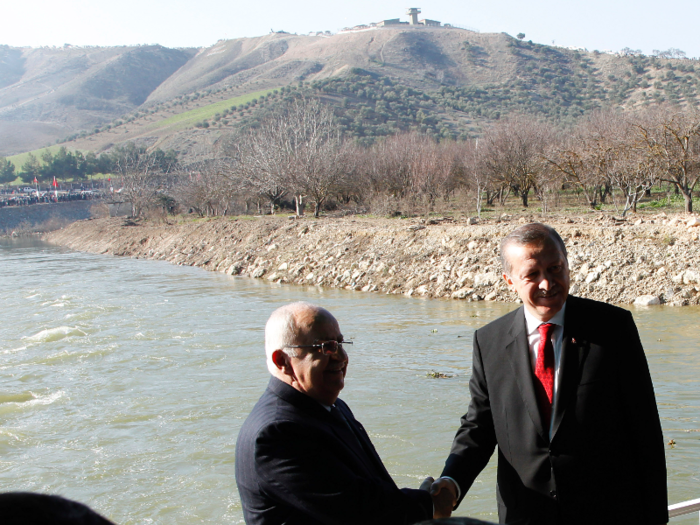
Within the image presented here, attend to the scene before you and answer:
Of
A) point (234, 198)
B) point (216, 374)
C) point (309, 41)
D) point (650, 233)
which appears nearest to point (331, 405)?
point (216, 374)

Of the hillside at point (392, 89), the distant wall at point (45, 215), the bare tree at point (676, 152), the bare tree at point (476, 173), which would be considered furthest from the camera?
the hillside at point (392, 89)

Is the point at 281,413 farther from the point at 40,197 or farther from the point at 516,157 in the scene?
the point at 40,197

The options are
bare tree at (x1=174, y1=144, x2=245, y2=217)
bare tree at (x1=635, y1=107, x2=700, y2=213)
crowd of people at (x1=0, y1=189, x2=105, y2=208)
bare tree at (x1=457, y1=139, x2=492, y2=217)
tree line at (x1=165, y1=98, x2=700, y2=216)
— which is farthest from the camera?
crowd of people at (x1=0, y1=189, x2=105, y2=208)

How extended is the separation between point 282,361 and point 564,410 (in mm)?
1216

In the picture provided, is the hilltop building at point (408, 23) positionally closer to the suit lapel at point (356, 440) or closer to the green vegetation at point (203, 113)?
the green vegetation at point (203, 113)

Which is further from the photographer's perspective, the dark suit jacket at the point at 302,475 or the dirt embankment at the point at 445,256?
the dirt embankment at the point at 445,256

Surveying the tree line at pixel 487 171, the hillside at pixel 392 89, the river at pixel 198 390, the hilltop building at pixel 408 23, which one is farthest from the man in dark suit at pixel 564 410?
the hilltop building at pixel 408 23

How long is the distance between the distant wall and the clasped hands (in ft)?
214

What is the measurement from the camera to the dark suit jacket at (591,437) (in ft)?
8.73

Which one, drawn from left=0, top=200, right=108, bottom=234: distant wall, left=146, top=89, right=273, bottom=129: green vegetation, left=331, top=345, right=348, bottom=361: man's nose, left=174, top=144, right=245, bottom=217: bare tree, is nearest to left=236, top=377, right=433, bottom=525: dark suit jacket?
left=331, top=345, right=348, bottom=361: man's nose

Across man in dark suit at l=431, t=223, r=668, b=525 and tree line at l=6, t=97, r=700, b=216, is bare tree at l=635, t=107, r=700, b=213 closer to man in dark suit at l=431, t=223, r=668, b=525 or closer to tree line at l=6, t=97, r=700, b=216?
tree line at l=6, t=97, r=700, b=216

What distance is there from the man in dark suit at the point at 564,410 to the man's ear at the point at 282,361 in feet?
2.94

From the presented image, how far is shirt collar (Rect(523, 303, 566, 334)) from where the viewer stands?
290 centimetres

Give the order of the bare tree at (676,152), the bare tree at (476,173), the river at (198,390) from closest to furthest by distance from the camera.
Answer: the river at (198,390)
the bare tree at (676,152)
the bare tree at (476,173)
